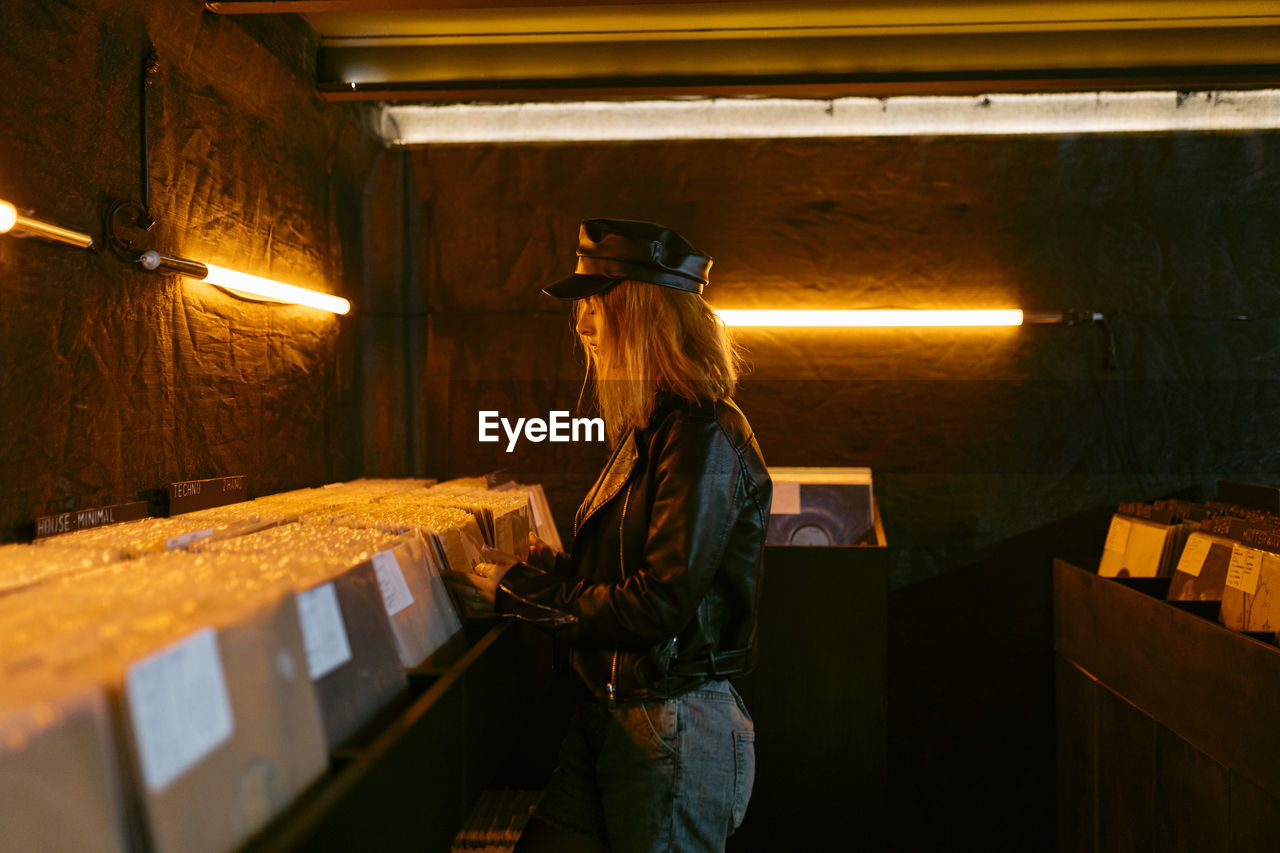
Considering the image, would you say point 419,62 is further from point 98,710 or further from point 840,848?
point 840,848

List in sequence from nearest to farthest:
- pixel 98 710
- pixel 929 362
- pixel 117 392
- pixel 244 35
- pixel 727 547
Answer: pixel 98 710 < pixel 727 547 < pixel 117 392 < pixel 244 35 < pixel 929 362

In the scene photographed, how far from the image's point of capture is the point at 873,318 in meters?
3.55

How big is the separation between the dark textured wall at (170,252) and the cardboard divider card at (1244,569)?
10.4ft

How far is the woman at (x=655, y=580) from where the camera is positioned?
1.59 metres

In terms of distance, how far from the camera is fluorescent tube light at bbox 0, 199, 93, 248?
1.59 m

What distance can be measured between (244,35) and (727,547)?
2.45m

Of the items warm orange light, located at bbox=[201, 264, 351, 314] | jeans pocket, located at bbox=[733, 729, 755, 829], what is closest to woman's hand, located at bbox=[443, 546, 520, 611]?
jeans pocket, located at bbox=[733, 729, 755, 829]

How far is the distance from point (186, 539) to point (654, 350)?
3.40ft

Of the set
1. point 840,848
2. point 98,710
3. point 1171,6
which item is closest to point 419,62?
point 1171,6

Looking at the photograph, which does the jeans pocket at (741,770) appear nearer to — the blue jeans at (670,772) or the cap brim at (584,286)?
the blue jeans at (670,772)

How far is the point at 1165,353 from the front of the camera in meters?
3.55

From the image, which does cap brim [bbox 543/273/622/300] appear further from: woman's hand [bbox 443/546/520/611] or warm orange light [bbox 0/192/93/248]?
warm orange light [bbox 0/192/93/248]

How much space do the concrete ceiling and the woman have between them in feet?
5.78

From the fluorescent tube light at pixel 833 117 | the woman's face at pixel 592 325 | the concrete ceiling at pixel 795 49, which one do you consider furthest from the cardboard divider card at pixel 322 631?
the fluorescent tube light at pixel 833 117
